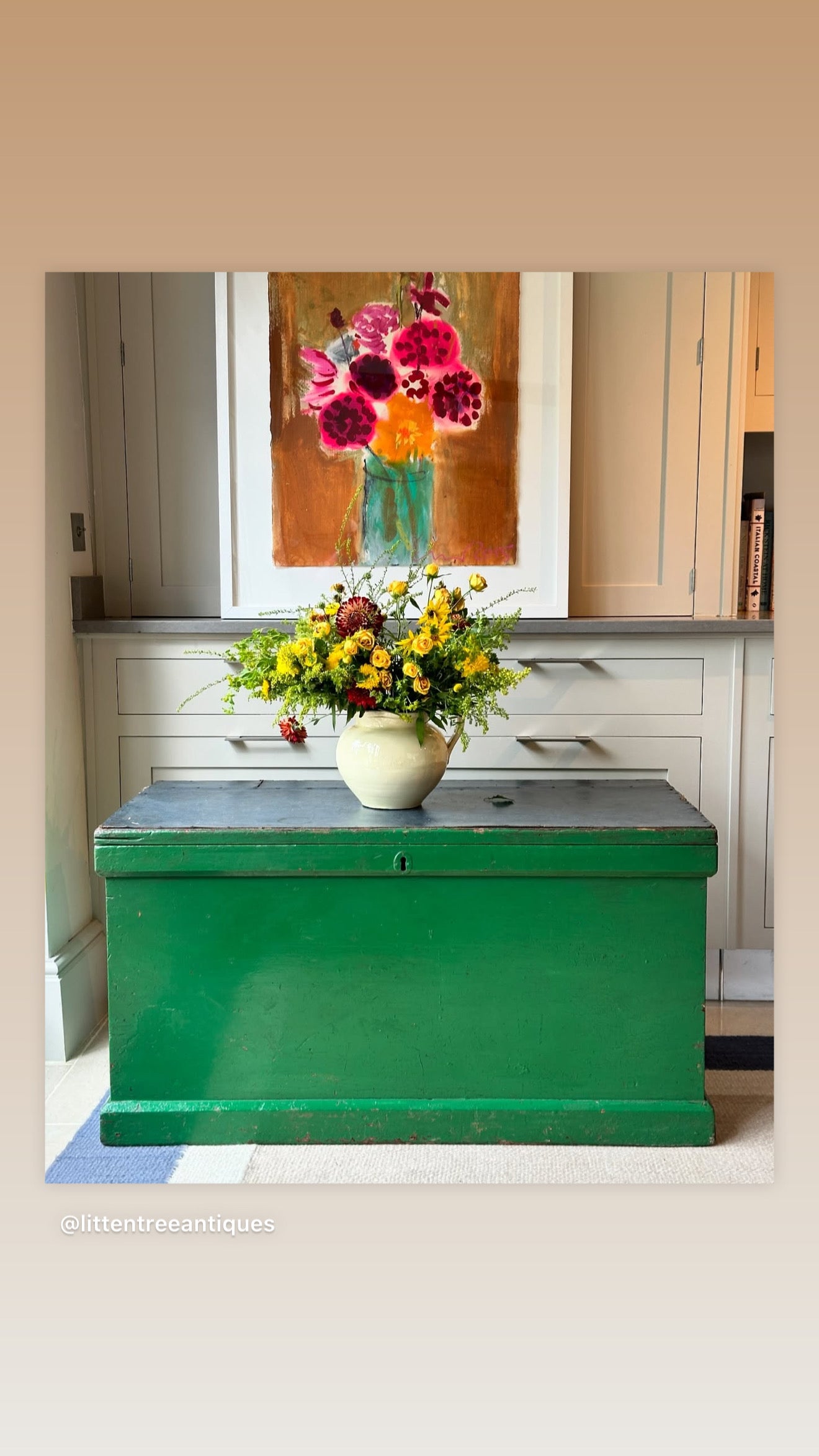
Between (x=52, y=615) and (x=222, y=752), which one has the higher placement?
(x=52, y=615)

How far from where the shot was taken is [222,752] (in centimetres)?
295

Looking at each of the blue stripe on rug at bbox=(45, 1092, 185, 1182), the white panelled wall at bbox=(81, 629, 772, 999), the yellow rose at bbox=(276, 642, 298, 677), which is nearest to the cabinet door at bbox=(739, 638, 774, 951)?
the white panelled wall at bbox=(81, 629, 772, 999)

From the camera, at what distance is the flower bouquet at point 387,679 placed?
223 cm

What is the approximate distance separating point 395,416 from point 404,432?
0.04m

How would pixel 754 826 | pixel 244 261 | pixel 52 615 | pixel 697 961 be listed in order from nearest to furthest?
pixel 244 261 → pixel 697 961 → pixel 52 615 → pixel 754 826

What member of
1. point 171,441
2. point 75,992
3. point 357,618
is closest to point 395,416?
point 171,441

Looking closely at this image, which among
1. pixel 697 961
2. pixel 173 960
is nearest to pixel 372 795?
pixel 173 960

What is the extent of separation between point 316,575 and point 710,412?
106 cm

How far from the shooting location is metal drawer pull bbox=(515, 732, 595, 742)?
9.56 ft

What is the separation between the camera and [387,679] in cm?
222

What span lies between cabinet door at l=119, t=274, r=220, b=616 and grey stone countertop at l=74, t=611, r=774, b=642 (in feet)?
0.85

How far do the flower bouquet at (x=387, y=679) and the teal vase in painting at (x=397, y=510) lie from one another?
0.63 m

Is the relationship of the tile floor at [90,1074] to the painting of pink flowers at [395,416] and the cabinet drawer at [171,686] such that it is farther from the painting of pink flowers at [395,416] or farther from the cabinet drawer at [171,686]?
the painting of pink flowers at [395,416]

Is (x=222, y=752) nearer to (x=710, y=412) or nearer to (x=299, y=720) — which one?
(x=299, y=720)
